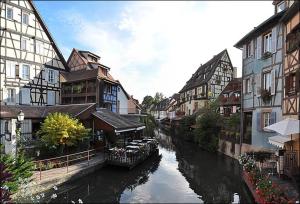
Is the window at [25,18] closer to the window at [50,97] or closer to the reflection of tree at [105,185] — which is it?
the window at [50,97]

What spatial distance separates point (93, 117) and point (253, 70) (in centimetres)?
1242

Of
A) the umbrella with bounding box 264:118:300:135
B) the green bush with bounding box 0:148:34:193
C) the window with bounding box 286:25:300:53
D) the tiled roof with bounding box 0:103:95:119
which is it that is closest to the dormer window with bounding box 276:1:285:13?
the window with bounding box 286:25:300:53

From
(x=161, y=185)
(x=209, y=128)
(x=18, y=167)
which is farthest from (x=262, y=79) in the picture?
(x=18, y=167)

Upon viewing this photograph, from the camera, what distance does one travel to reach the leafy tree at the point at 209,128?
1070 inches

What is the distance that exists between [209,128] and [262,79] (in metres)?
11.0

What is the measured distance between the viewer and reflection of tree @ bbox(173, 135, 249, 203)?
13.6 metres

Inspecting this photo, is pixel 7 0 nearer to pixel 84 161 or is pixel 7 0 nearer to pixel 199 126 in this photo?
pixel 84 161

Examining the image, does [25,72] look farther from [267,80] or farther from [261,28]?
[267,80]

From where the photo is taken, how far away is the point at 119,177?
16.1 metres

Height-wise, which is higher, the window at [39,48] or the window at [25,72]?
the window at [39,48]

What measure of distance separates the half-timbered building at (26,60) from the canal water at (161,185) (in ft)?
32.5

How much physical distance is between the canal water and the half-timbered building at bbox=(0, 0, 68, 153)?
9908 millimetres

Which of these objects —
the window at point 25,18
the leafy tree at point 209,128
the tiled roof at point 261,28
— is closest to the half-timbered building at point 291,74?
the tiled roof at point 261,28

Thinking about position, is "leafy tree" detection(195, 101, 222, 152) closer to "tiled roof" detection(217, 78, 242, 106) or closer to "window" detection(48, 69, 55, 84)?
"tiled roof" detection(217, 78, 242, 106)
